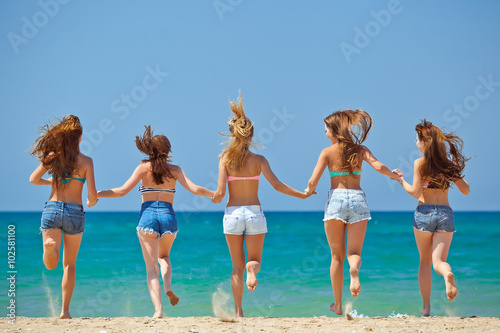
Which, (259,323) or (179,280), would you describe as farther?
(179,280)

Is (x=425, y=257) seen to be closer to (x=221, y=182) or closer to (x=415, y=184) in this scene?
(x=415, y=184)

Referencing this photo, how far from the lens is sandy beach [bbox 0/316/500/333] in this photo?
5469 mm

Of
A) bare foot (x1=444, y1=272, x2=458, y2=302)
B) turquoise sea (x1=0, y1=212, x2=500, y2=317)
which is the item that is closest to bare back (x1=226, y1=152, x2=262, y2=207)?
bare foot (x1=444, y1=272, x2=458, y2=302)

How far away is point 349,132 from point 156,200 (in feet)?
7.60

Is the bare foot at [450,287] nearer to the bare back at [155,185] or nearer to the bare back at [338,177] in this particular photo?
the bare back at [338,177]

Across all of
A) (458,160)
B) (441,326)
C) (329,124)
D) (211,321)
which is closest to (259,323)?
(211,321)

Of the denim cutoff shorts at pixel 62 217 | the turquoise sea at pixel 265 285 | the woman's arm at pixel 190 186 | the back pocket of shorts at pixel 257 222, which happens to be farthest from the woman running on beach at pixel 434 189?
the denim cutoff shorts at pixel 62 217

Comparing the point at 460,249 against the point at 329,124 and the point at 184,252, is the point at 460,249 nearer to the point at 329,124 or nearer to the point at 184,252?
the point at 184,252

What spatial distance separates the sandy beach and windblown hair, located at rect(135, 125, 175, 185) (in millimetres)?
1585

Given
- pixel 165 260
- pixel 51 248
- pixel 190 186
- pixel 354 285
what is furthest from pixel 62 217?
pixel 354 285

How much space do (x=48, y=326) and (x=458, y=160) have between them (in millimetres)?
4912

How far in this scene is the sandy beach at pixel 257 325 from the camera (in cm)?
547

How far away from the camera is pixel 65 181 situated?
5.99 m

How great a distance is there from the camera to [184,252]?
20328mm
